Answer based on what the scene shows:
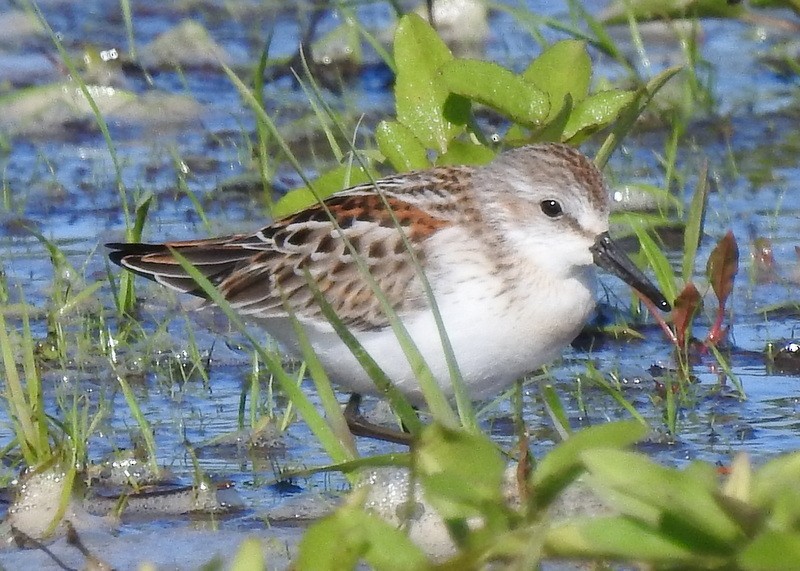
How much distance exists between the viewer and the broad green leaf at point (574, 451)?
252 cm

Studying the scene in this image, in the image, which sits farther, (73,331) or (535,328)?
(73,331)

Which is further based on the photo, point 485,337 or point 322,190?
point 322,190

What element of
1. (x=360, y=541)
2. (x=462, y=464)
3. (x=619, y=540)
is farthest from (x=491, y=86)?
(x=619, y=540)

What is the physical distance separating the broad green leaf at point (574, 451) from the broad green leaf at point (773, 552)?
32cm

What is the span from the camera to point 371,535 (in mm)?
2490

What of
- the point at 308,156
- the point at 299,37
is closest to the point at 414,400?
the point at 308,156

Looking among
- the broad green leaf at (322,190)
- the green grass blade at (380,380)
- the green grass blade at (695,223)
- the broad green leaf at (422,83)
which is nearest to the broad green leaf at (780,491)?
the green grass blade at (380,380)

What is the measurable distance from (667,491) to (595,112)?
11.0 feet

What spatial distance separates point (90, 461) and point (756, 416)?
6.60 ft

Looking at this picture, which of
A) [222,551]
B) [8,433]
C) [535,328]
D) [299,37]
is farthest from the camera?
[299,37]

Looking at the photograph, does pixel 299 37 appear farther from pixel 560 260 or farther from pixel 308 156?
pixel 560 260

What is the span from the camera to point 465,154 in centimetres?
574

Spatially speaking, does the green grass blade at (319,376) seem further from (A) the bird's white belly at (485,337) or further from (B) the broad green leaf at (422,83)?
(B) the broad green leaf at (422,83)

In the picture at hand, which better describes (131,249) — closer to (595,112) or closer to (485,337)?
(485,337)
